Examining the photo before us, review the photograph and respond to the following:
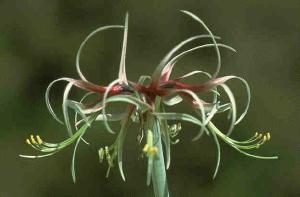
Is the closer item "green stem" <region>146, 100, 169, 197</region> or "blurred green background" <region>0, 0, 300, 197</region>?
"green stem" <region>146, 100, 169, 197</region>

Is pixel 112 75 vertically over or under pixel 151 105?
over

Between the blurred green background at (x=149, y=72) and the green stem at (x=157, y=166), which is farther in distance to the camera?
the blurred green background at (x=149, y=72)

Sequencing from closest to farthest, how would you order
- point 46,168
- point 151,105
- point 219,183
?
point 151,105
point 219,183
point 46,168

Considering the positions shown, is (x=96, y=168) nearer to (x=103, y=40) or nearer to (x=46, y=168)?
(x=46, y=168)

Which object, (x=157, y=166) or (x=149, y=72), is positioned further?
(x=149, y=72)

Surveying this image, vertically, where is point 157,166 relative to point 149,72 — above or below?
below

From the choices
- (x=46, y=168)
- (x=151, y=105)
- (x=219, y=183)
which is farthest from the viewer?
(x=46, y=168)

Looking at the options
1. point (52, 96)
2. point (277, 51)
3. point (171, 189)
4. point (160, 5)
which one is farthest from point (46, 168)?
point (277, 51)

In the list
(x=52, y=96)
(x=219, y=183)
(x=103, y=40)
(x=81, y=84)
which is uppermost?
(x=103, y=40)
